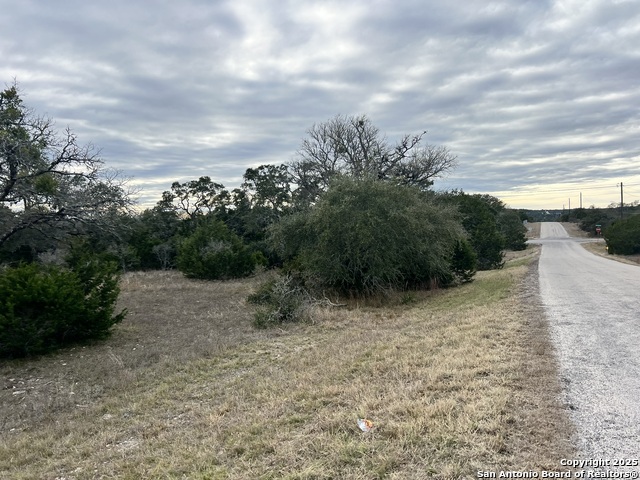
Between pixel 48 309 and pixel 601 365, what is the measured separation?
32.2 feet

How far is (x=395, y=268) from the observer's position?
15.1 m

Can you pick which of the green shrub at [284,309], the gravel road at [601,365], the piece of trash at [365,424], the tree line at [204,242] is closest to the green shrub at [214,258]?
the tree line at [204,242]

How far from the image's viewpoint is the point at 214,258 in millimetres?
24703

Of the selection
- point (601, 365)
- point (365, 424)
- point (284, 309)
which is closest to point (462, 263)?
point (284, 309)

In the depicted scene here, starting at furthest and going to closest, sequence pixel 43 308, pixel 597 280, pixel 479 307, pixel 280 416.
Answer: pixel 597 280
pixel 479 307
pixel 43 308
pixel 280 416

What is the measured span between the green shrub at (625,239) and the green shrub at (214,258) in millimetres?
39564

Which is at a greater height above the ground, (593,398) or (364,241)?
(364,241)

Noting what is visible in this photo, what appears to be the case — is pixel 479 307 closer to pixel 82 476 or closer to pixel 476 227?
pixel 82 476

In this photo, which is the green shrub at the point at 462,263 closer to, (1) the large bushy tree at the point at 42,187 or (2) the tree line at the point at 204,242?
(2) the tree line at the point at 204,242

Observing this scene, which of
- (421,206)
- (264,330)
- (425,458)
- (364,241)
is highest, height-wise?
(421,206)

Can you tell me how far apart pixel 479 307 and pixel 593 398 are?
637cm

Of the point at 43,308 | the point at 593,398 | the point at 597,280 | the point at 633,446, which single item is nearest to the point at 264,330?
the point at 43,308

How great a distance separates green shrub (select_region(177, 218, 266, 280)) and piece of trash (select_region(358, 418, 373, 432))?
71.9ft

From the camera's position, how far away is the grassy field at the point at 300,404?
321cm
